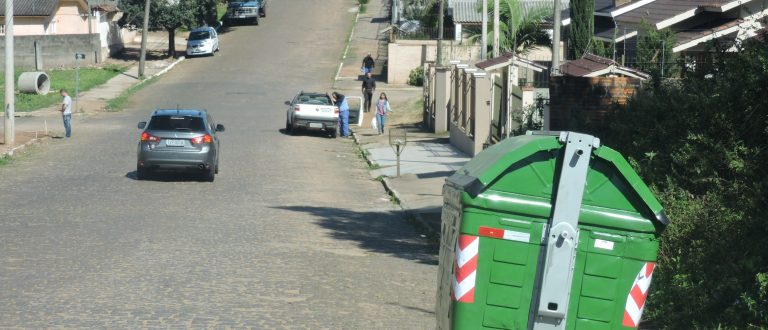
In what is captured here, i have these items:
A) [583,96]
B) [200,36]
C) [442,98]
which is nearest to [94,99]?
[200,36]

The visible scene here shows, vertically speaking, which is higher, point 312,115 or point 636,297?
point 636,297

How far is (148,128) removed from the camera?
23219 mm

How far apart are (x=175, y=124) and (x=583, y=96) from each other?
944 centimetres

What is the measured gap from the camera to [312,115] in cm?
3472

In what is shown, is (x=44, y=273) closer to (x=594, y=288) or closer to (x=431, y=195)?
(x=594, y=288)

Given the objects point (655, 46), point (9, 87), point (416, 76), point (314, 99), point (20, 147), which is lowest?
point (20, 147)

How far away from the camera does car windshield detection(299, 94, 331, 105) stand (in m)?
35.0

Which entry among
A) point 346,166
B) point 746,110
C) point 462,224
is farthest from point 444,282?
point 346,166

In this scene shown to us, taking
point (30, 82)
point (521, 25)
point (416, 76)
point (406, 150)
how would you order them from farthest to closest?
1. point (416, 76)
2. point (30, 82)
3. point (521, 25)
4. point (406, 150)

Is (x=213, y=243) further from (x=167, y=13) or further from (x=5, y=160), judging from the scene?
Result: (x=167, y=13)

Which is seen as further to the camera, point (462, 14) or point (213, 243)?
point (462, 14)

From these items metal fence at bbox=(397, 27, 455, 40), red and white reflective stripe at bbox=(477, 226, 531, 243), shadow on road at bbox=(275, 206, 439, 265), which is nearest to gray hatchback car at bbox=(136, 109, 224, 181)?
shadow on road at bbox=(275, 206, 439, 265)

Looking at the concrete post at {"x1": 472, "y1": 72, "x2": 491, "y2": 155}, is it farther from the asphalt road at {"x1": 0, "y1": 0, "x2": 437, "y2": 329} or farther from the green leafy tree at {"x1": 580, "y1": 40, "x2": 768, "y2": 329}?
the green leafy tree at {"x1": 580, "y1": 40, "x2": 768, "y2": 329}

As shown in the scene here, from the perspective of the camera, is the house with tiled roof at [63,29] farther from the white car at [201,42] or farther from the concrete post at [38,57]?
the white car at [201,42]
